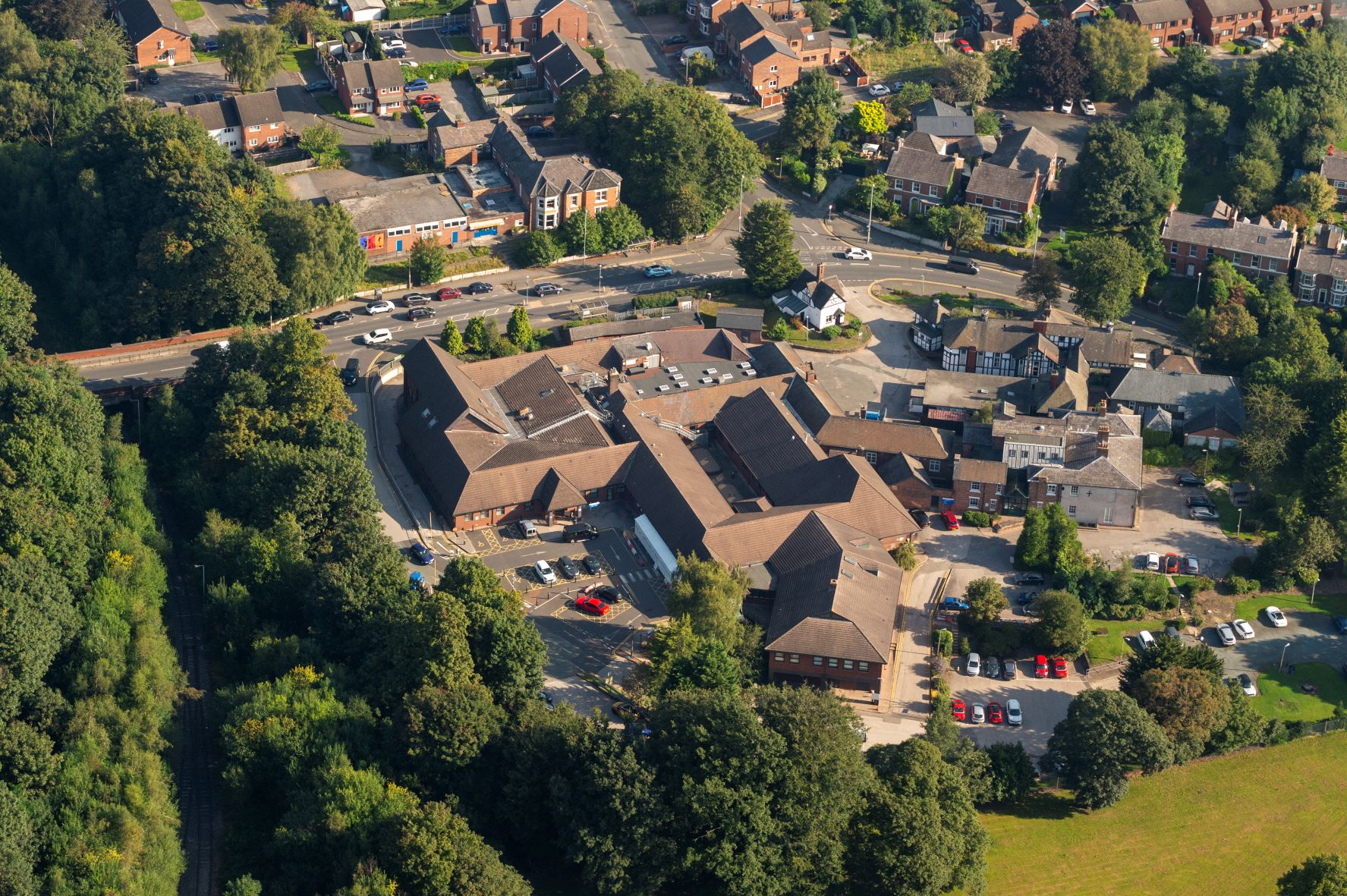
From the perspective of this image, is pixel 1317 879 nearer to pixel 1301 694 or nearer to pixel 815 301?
pixel 1301 694

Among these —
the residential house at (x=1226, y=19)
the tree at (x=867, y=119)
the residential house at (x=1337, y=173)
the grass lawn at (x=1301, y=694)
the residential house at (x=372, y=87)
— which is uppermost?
the residential house at (x=1226, y=19)

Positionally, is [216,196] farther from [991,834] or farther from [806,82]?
[991,834]

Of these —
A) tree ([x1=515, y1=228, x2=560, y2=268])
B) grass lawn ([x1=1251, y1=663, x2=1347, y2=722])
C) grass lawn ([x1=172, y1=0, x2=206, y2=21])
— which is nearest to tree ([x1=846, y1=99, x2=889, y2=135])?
Answer: tree ([x1=515, y1=228, x2=560, y2=268])

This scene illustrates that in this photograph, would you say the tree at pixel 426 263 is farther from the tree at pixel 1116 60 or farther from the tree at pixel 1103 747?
the tree at pixel 1116 60

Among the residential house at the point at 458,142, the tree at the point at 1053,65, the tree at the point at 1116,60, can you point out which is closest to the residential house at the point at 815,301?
the residential house at the point at 458,142

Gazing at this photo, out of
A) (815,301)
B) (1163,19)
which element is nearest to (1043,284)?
(815,301)
